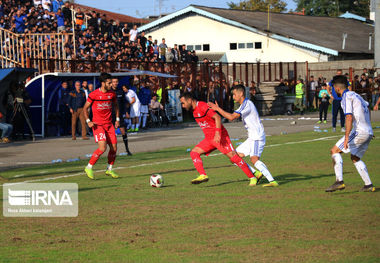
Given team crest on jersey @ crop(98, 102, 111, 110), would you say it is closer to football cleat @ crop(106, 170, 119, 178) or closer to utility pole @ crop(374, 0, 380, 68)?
football cleat @ crop(106, 170, 119, 178)

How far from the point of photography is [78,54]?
30.4 metres

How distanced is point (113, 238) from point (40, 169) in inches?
325

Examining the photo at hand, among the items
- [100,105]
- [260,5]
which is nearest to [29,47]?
[100,105]

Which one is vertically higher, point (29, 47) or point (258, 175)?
point (29, 47)

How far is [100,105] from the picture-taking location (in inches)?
539

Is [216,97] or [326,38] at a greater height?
[326,38]

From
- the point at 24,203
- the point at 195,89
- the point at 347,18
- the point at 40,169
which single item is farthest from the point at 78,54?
the point at 347,18

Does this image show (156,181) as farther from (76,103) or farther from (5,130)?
(76,103)

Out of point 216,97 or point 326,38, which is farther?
point 326,38

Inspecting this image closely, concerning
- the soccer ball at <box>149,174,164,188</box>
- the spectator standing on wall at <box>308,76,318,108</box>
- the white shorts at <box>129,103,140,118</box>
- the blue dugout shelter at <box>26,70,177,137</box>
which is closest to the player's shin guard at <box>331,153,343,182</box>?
the soccer ball at <box>149,174,164,188</box>

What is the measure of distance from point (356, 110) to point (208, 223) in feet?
11.2

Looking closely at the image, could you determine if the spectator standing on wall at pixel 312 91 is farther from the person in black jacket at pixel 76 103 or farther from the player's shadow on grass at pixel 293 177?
the player's shadow on grass at pixel 293 177

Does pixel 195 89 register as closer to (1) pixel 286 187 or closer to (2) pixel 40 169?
(2) pixel 40 169

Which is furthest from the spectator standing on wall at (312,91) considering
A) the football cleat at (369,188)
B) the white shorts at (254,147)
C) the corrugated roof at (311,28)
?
the football cleat at (369,188)
